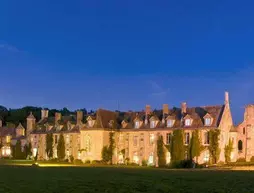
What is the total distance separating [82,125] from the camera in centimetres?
7744

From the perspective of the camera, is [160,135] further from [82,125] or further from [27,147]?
[27,147]

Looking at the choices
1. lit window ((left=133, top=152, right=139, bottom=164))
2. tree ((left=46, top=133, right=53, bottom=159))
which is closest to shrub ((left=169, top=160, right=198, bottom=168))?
lit window ((left=133, top=152, right=139, bottom=164))

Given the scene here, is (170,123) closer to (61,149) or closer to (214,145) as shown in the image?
(214,145)

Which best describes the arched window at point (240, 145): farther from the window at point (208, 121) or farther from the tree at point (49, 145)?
the tree at point (49, 145)

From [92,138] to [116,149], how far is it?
4.67 metres

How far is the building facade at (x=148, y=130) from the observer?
66.4m

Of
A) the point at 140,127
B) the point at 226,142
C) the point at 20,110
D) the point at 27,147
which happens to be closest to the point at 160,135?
the point at 140,127

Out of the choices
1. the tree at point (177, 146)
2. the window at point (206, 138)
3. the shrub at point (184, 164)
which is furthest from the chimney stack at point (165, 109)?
the shrub at point (184, 164)

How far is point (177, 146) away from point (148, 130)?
7.68 m

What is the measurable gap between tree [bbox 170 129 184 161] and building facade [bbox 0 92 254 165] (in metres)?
1.19

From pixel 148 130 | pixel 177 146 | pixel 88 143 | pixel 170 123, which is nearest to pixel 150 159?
pixel 148 130

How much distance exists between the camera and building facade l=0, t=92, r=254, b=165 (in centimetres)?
6638

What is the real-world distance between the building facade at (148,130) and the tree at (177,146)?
1.19m

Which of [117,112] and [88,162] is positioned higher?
[117,112]
